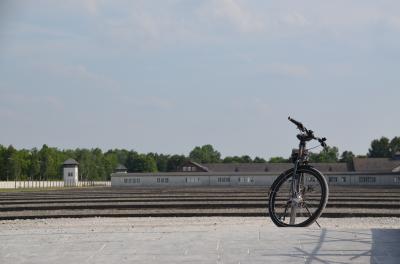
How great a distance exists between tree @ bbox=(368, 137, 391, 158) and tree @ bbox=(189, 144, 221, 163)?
42.5 meters

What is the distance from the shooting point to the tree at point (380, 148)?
13525 centimetres

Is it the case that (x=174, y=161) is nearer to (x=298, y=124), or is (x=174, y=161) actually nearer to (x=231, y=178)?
(x=231, y=178)

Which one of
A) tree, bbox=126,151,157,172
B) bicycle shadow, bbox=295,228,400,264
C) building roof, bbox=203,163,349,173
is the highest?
tree, bbox=126,151,157,172

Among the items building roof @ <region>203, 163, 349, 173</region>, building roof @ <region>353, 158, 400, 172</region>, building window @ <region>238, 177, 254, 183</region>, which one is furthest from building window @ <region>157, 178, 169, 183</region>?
building roof @ <region>353, 158, 400, 172</region>

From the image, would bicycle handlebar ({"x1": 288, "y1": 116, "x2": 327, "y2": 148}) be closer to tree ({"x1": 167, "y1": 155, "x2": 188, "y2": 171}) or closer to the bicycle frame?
the bicycle frame

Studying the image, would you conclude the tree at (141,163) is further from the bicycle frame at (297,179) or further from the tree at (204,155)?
the bicycle frame at (297,179)

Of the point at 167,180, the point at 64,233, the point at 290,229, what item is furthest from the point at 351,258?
the point at 167,180

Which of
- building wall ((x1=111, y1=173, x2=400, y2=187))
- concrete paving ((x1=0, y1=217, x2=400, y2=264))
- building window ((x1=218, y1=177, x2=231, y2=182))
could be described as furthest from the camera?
building window ((x1=218, y1=177, x2=231, y2=182))

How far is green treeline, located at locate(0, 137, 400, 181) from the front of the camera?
82750 millimetres

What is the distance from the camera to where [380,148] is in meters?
137

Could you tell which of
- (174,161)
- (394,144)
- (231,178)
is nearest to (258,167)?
(231,178)

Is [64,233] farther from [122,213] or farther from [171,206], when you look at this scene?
[171,206]

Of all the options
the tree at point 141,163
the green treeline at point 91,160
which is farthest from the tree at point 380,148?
the tree at point 141,163

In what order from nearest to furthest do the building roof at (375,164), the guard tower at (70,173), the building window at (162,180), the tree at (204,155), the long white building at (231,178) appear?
the long white building at (231,178)
the building window at (162,180)
the guard tower at (70,173)
the building roof at (375,164)
the tree at (204,155)
